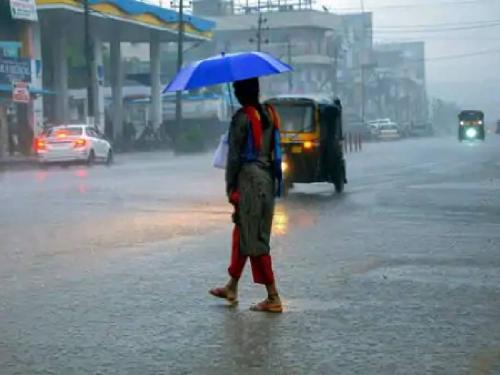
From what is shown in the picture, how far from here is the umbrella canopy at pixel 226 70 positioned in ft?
24.0

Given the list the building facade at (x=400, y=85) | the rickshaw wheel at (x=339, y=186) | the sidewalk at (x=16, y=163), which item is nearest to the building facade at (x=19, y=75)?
the sidewalk at (x=16, y=163)

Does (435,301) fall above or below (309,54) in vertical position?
below

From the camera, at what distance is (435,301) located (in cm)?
758

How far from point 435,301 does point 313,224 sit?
235 inches

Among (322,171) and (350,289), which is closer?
(350,289)

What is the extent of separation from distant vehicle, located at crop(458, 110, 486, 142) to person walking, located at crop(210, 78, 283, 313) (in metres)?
63.7

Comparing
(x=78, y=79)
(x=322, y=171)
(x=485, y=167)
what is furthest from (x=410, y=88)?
(x=322, y=171)

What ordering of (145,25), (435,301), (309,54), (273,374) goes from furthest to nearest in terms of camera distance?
1. (309,54)
2. (145,25)
3. (435,301)
4. (273,374)

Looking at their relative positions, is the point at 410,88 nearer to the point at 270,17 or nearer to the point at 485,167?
the point at 270,17

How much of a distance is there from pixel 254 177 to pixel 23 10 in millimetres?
37717

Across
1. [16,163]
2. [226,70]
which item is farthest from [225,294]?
[16,163]

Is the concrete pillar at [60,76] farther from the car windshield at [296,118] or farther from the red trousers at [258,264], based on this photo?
the red trousers at [258,264]

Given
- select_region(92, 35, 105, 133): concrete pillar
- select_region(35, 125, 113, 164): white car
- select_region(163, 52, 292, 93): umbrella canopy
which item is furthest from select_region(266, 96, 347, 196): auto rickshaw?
select_region(92, 35, 105, 133): concrete pillar

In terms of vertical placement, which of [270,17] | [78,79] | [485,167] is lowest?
[485,167]
